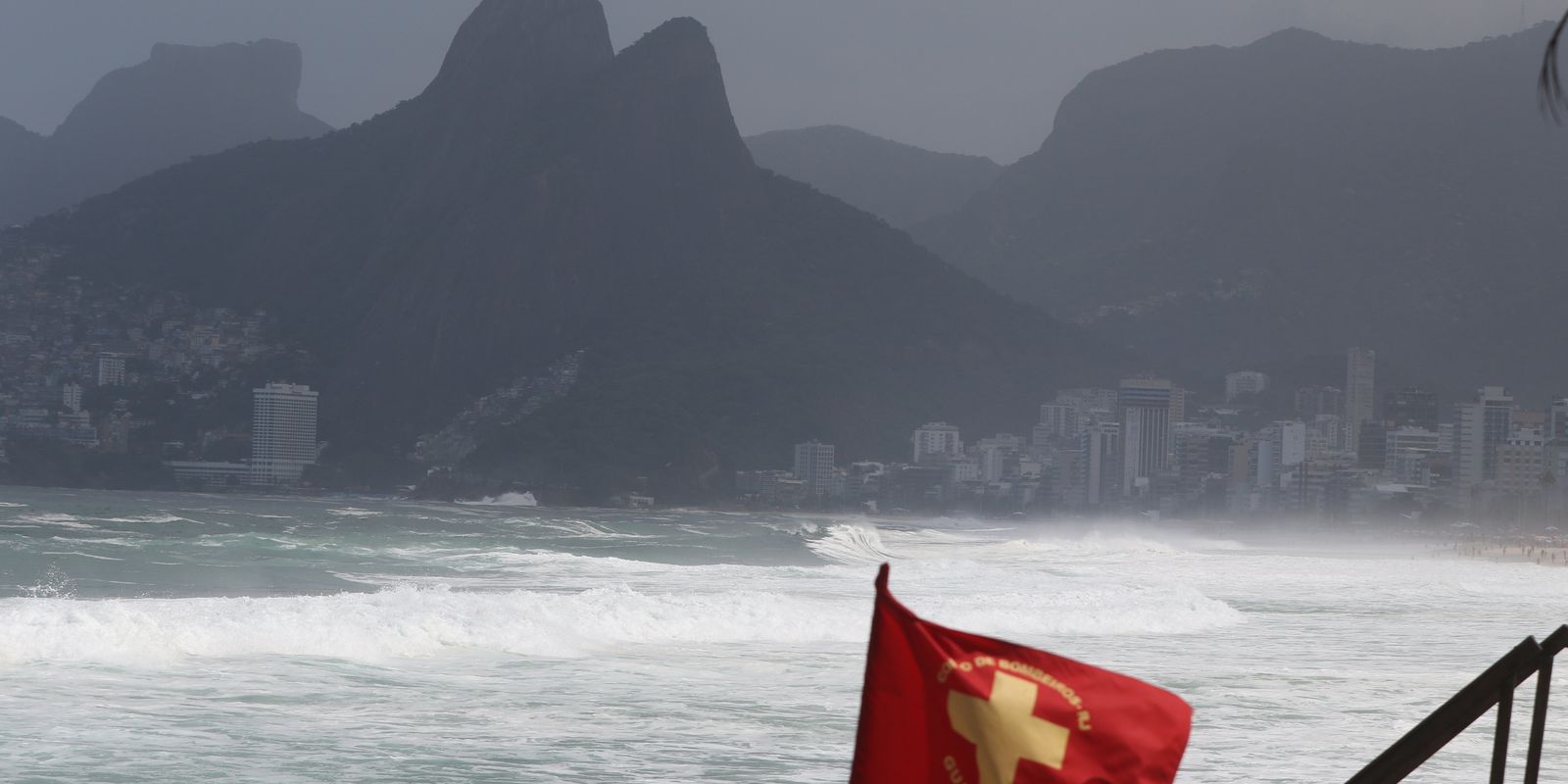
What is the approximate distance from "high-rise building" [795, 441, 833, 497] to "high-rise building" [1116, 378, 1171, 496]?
28514mm

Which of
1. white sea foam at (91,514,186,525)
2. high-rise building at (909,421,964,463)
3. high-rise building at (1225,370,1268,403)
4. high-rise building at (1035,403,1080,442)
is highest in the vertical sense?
high-rise building at (1225,370,1268,403)

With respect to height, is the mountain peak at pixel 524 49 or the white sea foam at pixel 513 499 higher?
the mountain peak at pixel 524 49

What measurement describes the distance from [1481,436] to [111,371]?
356ft

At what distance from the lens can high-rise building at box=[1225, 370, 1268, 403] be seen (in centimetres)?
15775

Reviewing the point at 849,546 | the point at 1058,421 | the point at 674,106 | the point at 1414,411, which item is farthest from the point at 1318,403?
the point at 849,546

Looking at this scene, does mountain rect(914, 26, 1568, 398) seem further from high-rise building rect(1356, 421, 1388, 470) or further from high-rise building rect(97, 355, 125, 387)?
high-rise building rect(97, 355, 125, 387)

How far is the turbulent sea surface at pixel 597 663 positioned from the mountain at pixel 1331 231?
138 meters

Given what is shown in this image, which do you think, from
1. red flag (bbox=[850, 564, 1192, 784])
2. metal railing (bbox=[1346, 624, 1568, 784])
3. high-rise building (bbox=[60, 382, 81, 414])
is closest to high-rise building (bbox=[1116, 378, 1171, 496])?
high-rise building (bbox=[60, 382, 81, 414])

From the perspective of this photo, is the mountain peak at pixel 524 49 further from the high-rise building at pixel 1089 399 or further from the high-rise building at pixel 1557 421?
the high-rise building at pixel 1557 421

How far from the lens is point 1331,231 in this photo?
171m

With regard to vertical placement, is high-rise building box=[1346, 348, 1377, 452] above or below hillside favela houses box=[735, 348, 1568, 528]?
above

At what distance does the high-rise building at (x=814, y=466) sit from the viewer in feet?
400

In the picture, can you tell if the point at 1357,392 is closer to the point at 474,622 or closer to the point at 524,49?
the point at 524,49

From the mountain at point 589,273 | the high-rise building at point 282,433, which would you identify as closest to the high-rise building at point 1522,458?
the mountain at point 589,273
